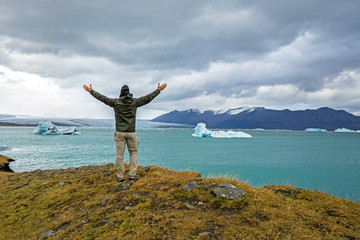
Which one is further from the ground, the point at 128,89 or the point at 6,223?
the point at 128,89

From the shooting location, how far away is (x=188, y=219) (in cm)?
508

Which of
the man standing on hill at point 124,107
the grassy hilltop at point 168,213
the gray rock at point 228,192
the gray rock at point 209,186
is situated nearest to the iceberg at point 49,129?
the grassy hilltop at point 168,213

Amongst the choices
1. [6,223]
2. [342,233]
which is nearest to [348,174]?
[342,233]

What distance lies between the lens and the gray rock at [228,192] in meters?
6.02

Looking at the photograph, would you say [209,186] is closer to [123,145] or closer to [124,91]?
[123,145]

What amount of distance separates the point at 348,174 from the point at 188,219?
1578 inches

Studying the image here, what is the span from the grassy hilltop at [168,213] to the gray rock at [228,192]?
0.17 meters

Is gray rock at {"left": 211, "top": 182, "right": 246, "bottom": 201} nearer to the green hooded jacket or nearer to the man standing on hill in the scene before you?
the man standing on hill

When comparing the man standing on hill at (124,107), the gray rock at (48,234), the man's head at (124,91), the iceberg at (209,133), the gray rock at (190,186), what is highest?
the man's head at (124,91)

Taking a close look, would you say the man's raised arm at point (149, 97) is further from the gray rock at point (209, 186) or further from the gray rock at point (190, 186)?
the gray rock at point (209, 186)

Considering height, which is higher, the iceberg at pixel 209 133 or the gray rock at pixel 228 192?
the gray rock at pixel 228 192

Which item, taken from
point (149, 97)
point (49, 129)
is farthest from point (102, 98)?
point (49, 129)

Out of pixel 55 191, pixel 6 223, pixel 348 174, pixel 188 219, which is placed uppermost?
pixel 188 219

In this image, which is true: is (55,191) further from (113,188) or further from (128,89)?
(128,89)
